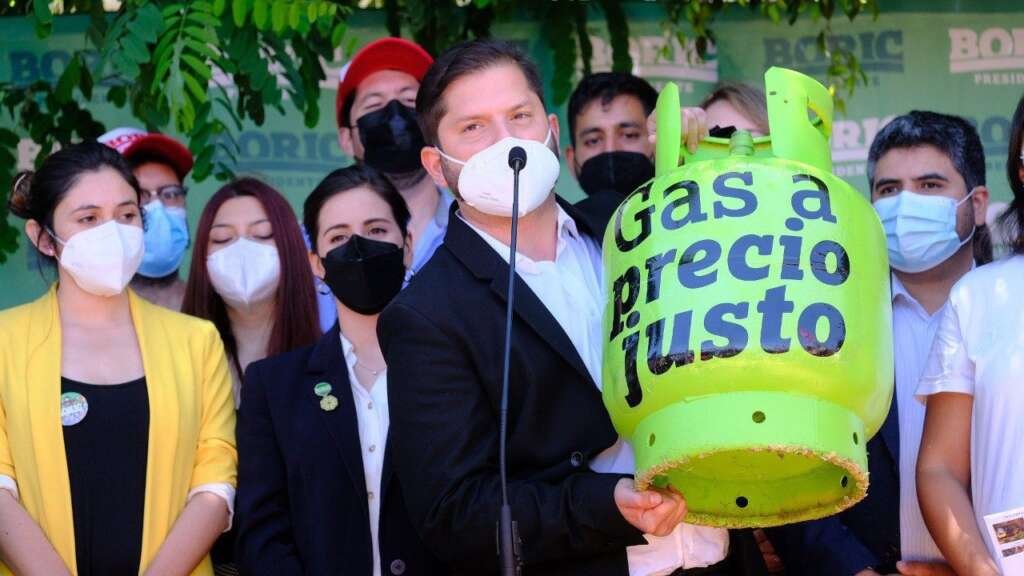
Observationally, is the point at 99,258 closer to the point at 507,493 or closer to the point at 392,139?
the point at 392,139

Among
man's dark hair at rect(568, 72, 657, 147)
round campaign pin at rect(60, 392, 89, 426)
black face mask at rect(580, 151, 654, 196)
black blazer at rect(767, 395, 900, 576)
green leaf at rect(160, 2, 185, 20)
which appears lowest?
black blazer at rect(767, 395, 900, 576)

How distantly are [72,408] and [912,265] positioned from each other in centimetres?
252

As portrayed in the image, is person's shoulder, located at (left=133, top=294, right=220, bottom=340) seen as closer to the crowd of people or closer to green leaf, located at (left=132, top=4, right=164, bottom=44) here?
the crowd of people

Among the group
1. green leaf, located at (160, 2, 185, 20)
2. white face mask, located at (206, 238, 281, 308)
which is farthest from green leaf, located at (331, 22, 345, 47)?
white face mask, located at (206, 238, 281, 308)

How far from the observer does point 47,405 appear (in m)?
4.30

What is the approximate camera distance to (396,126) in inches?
217

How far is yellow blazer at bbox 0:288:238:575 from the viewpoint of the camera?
4273 mm

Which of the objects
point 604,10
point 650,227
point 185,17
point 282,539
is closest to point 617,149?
point 604,10

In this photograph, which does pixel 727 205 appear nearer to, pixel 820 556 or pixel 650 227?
pixel 650 227

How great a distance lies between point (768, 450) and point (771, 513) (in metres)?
0.36

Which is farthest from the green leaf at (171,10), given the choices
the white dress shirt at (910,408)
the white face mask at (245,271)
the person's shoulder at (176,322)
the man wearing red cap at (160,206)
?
the white dress shirt at (910,408)

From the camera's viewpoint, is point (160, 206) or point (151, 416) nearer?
point (151, 416)

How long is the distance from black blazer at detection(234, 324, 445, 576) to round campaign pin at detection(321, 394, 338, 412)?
0.04 feet

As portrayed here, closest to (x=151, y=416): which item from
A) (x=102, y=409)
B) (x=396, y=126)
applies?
(x=102, y=409)
